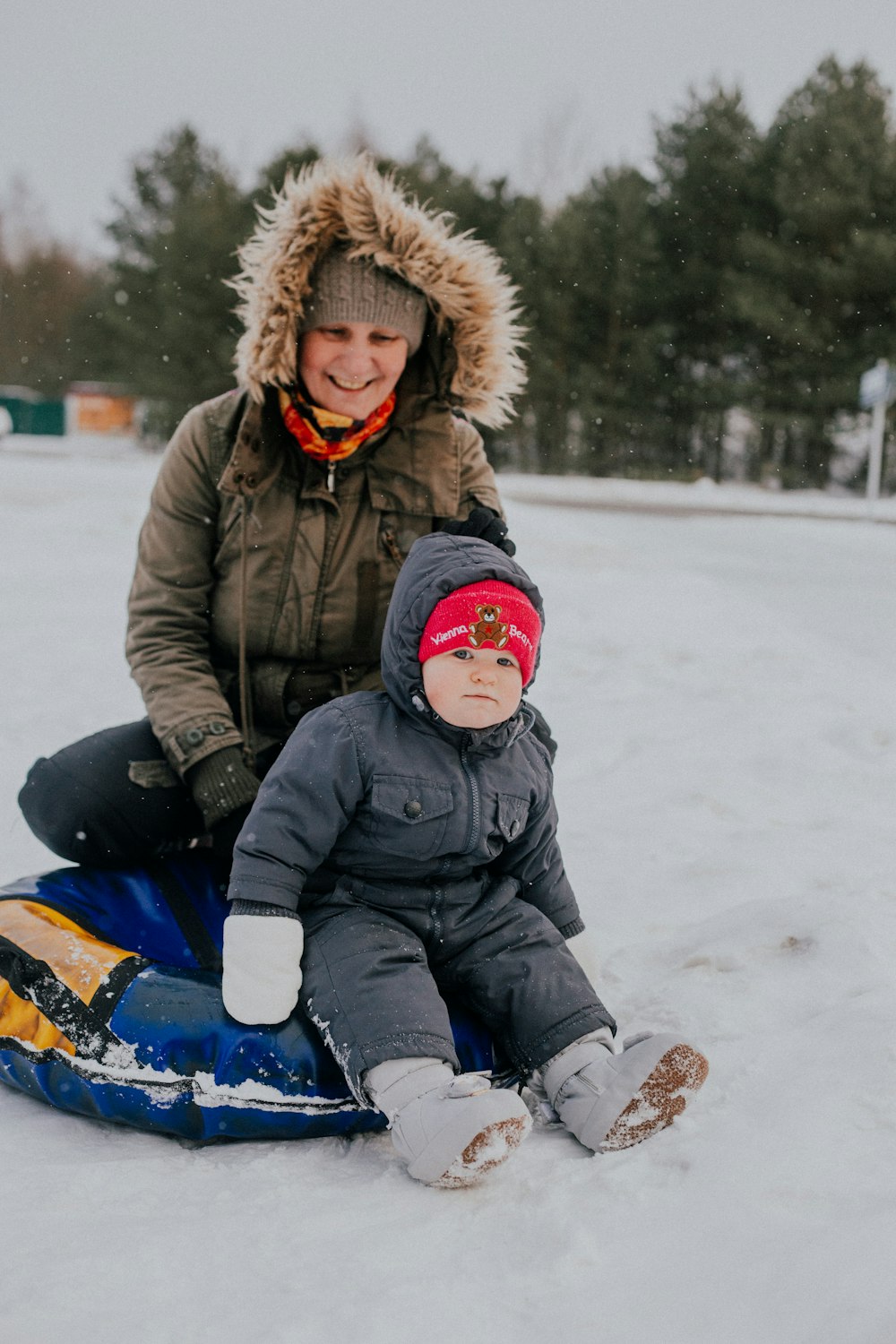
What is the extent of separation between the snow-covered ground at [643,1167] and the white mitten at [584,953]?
109 millimetres

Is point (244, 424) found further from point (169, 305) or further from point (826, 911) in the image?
point (169, 305)

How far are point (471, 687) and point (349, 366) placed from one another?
0.86m

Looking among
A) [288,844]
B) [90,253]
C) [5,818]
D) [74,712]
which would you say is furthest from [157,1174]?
[90,253]

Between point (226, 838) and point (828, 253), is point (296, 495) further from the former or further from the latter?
point (828, 253)

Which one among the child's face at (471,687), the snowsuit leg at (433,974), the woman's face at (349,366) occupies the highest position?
the woman's face at (349,366)

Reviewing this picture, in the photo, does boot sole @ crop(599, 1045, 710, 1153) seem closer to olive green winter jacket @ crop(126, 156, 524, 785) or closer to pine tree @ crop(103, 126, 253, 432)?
olive green winter jacket @ crop(126, 156, 524, 785)

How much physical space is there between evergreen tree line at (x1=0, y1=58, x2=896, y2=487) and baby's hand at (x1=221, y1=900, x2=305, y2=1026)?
1877cm

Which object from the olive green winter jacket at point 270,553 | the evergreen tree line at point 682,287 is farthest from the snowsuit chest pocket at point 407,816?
the evergreen tree line at point 682,287

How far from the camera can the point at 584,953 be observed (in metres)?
2.00

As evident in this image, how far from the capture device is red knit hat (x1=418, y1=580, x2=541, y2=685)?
72.2 inches

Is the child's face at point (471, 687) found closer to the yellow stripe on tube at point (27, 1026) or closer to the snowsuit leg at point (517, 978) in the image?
the snowsuit leg at point (517, 978)

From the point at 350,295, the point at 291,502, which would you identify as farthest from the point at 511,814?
the point at 350,295

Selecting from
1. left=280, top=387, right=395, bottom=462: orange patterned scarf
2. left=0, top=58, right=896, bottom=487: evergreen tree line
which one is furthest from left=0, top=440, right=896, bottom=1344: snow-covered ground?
left=0, top=58, right=896, bottom=487: evergreen tree line

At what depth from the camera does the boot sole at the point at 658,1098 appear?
5.22ft
